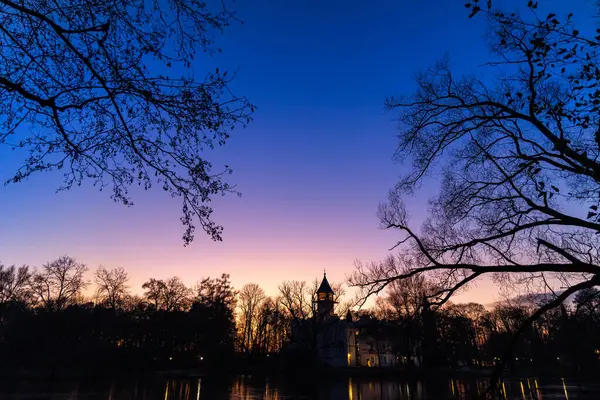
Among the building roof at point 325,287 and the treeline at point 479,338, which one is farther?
the building roof at point 325,287

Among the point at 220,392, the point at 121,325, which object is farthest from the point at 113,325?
the point at 220,392

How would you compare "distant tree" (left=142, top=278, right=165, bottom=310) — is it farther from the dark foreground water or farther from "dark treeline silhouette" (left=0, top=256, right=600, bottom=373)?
the dark foreground water

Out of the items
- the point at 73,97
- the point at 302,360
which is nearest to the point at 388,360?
the point at 302,360

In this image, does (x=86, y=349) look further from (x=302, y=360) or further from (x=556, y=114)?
(x=556, y=114)

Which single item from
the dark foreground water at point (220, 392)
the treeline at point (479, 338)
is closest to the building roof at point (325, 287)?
the treeline at point (479, 338)

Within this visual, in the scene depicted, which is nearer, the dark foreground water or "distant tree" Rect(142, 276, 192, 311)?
the dark foreground water

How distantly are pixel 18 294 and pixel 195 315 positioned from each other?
78.2 ft

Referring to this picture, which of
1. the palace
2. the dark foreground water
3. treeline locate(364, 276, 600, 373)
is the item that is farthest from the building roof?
the dark foreground water

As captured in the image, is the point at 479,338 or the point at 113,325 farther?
the point at 479,338

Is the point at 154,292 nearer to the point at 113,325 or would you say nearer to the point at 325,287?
the point at 113,325

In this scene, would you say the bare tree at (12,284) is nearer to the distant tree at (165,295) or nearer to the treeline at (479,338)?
the distant tree at (165,295)

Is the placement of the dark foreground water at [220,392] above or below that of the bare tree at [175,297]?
below

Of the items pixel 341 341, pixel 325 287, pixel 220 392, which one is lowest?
pixel 220 392

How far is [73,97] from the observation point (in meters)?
5.25
